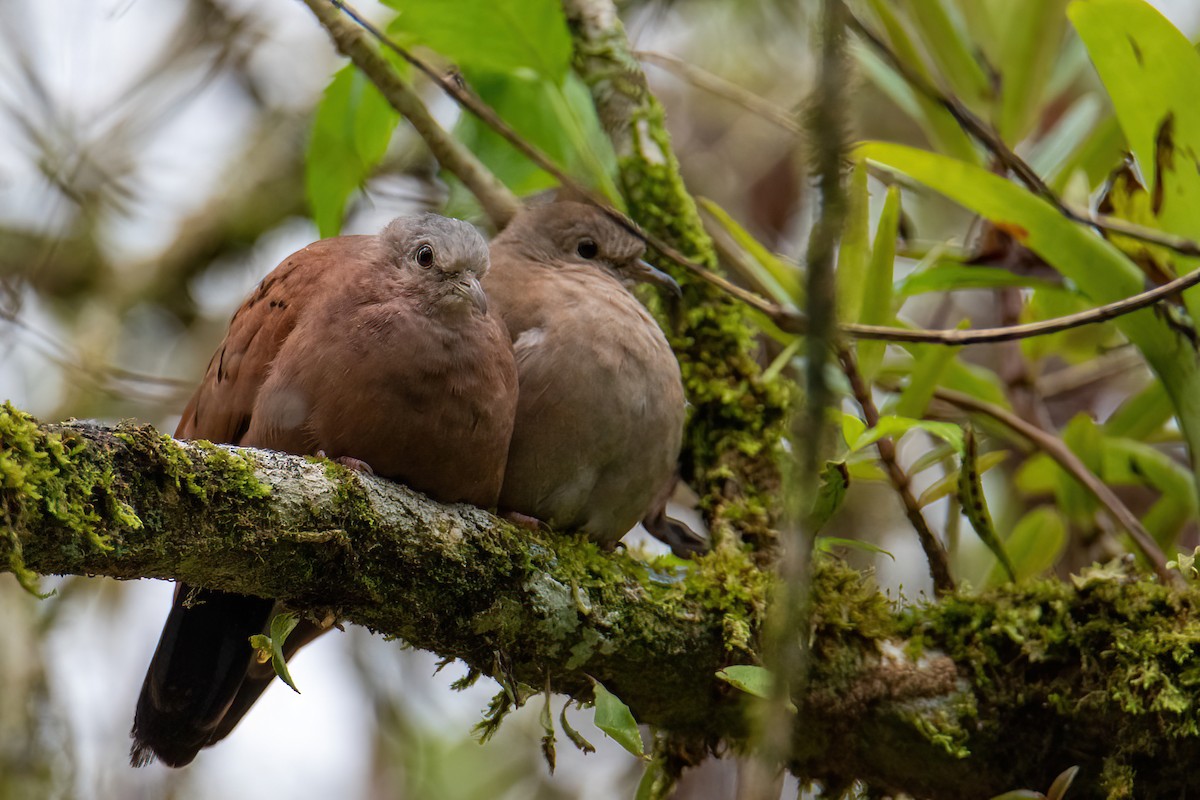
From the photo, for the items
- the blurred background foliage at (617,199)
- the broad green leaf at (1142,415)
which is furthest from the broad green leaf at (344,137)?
the broad green leaf at (1142,415)

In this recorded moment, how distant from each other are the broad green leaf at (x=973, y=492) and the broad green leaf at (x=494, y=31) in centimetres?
164

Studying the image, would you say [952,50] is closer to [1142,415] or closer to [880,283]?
[880,283]

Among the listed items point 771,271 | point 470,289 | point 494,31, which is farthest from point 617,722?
point 494,31

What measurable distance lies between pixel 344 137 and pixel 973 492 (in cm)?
225

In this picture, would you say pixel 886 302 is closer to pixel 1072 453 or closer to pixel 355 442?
pixel 1072 453

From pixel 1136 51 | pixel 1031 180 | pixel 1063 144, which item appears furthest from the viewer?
pixel 1063 144

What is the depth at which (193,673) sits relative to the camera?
303 cm

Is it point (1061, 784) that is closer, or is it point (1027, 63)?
point (1061, 784)

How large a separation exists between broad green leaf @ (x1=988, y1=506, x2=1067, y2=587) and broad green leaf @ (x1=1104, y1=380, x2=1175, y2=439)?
424 mm

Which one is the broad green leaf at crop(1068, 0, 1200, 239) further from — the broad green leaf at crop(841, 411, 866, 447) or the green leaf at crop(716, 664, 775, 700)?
the green leaf at crop(716, 664, 775, 700)

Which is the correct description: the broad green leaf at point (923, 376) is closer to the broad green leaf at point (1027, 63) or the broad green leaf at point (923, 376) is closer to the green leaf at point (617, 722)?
the broad green leaf at point (1027, 63)

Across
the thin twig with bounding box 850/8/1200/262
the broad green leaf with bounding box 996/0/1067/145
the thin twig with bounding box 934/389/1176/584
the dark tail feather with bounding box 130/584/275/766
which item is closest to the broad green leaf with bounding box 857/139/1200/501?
the thin twig with bounding box 850/8/1200/262

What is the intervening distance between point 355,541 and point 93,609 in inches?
132

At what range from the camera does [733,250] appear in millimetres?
4098
